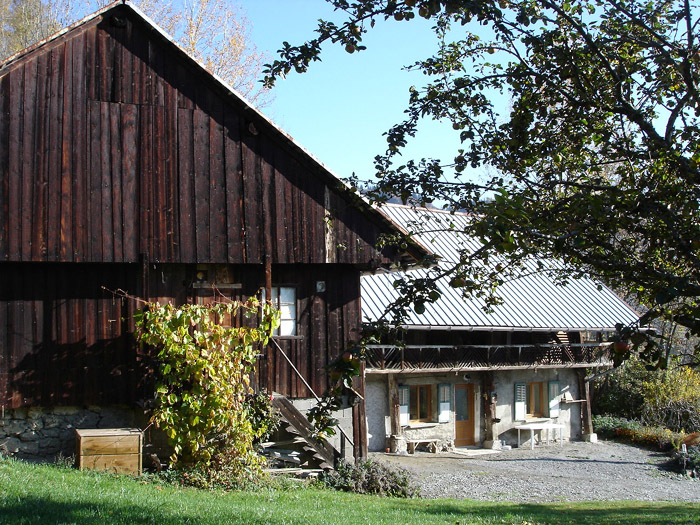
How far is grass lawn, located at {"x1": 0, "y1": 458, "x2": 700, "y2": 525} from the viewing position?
8.14 meters

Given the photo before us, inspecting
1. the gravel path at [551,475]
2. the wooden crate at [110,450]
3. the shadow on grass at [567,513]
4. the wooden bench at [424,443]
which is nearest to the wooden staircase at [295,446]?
the gravel path at [551,475]

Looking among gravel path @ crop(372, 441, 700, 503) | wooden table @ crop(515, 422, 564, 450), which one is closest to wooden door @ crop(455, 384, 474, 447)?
gravel path @ crop(372, 441, 700, 503)

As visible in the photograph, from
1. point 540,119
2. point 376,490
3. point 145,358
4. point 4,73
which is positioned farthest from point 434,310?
point 540,119

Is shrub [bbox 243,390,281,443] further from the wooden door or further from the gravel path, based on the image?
the wooden door

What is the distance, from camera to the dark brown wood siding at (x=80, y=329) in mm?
13383

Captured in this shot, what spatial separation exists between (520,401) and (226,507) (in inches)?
693

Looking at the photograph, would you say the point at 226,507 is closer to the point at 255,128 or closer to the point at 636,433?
the point at 255,128

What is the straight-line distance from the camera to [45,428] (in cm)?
1365

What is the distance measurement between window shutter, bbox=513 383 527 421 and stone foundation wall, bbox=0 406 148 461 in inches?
599

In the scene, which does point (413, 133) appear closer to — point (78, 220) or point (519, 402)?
point (78, 220)

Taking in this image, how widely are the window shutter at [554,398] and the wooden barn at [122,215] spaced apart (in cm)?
1356

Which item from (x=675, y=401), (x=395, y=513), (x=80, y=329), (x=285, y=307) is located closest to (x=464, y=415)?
(x=675, y=401)

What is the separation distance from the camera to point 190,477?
41.2ft

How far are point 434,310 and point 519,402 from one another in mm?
5678
